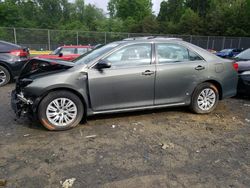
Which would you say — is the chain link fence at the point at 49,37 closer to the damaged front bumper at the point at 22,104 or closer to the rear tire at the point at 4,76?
the rear tire at the point at 4,76

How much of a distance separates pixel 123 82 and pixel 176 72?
1.10 meters

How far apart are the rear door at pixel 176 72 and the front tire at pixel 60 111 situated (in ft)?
5.08

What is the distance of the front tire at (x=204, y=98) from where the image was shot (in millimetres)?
5562

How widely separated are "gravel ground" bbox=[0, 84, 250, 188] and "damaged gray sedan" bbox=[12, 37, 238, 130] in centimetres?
33

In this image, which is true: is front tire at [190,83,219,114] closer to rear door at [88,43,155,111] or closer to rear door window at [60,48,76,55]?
rear door at [88,43,155,111]

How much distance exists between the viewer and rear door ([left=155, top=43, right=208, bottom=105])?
5.22m

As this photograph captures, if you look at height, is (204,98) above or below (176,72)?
below

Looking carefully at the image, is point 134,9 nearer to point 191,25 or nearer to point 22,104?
point 191,25

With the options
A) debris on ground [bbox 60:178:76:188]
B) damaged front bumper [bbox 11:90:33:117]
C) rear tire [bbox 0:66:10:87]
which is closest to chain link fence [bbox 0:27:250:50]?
rear tire [bbox 0:66:10:87]

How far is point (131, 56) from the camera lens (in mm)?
5098

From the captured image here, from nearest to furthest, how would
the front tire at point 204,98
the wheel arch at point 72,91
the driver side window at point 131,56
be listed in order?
1. the wheel arch at point 72,91
2. the driver side window at point 131,56
3. the front tire at point 204,98

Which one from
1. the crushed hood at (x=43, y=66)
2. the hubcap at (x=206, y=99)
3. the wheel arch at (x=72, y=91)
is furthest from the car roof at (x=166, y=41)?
the wheel arch at (x=72, y=91)

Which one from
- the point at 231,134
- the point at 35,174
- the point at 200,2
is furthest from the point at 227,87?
the point at 200,2

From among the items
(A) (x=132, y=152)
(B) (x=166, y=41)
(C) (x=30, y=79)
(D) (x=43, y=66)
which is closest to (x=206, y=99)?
(B) (x=166, y=41)
